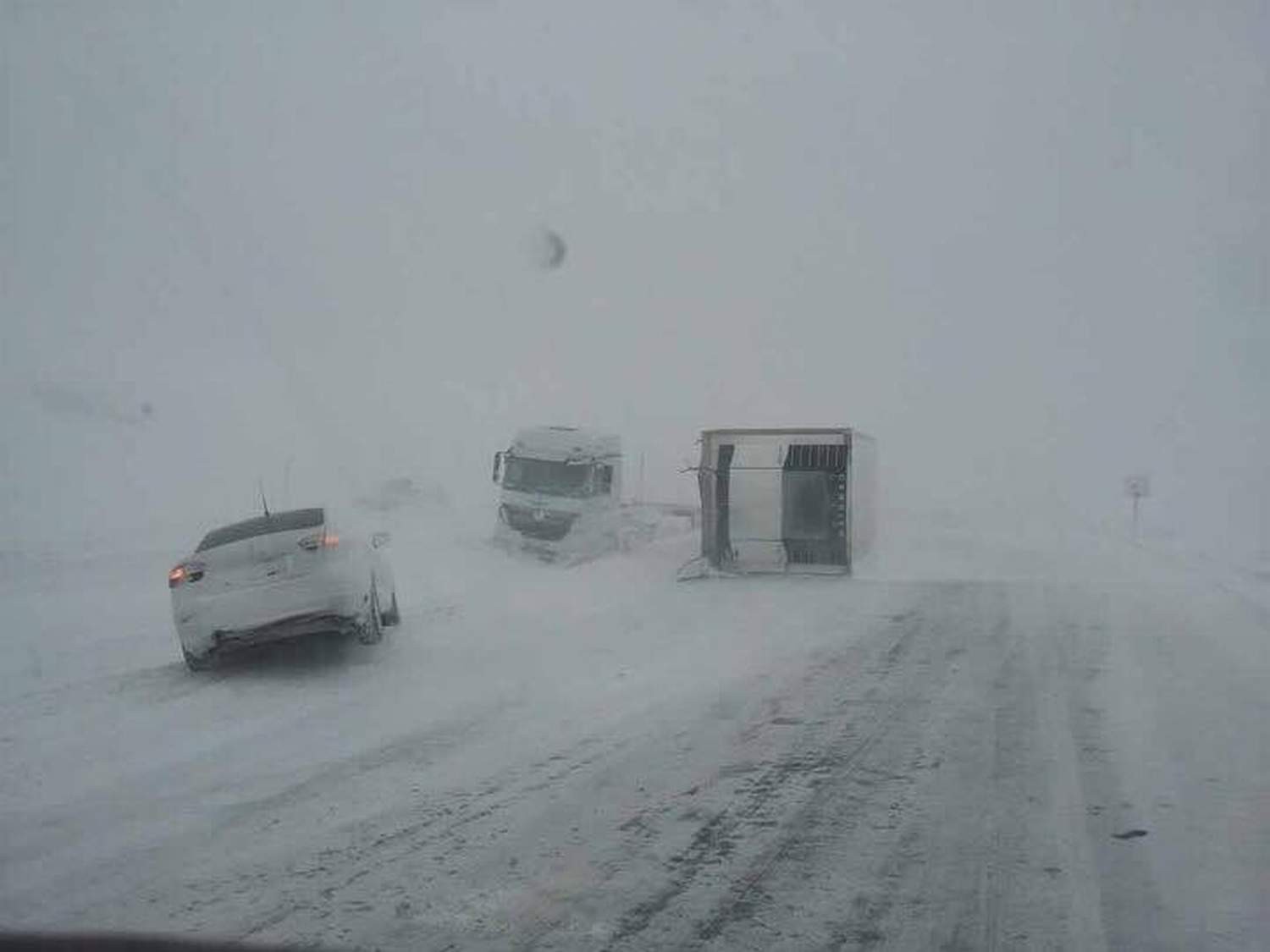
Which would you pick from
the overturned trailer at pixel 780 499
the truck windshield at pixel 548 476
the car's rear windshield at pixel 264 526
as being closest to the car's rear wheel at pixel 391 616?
the car's rear windshield at pixel 264 526

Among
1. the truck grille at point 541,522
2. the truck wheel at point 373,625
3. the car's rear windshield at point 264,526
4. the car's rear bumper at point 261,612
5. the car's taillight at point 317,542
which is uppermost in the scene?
the car's rear windshield at point 264,526

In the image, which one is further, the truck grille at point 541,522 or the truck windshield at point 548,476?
the truck windshield at point 548,476

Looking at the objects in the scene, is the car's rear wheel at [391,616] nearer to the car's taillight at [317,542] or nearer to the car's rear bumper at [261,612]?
the car's taillight at [317,542]

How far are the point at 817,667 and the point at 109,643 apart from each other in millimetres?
7663

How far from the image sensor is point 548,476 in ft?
81.8

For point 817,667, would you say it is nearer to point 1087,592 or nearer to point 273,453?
point 1087,592

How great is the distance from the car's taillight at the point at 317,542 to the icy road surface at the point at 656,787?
3.74ft

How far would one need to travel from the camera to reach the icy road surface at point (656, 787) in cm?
490

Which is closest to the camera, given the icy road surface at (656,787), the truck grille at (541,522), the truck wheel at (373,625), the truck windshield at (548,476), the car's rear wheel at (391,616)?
the icy road surface at (656,787)

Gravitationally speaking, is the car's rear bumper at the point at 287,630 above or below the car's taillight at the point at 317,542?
below

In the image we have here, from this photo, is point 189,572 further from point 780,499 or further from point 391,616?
point 780,499

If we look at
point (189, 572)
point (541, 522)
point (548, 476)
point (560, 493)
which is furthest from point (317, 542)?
point (548, 476)

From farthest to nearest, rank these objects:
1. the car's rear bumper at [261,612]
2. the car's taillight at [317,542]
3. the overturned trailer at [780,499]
Answer: the overturned trailer at [780,499] < the car's taillight at [317,542] < the car's rear bumper at [261,612]

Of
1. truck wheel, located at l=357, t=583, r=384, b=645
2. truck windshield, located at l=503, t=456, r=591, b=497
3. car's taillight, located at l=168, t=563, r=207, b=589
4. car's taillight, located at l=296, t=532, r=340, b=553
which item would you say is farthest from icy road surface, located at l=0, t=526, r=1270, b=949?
truck windshield, located at l=503, t=456, r=591, b=497
